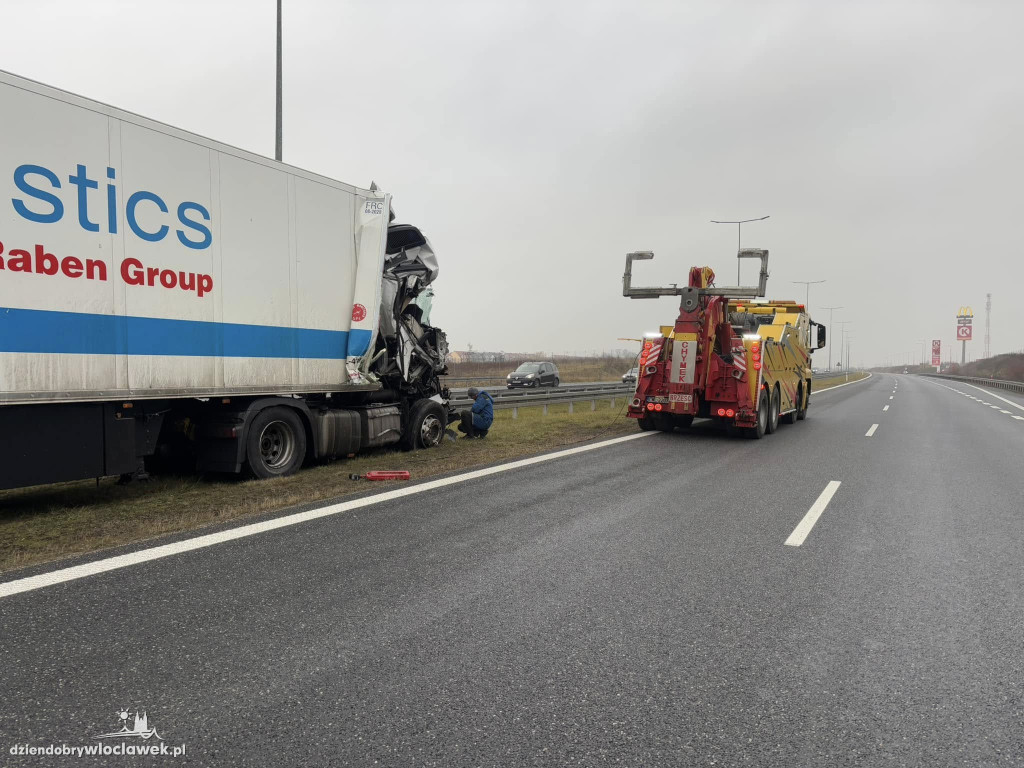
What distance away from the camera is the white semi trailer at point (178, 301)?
5.67 meters

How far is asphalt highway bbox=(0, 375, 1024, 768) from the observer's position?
8.12ft

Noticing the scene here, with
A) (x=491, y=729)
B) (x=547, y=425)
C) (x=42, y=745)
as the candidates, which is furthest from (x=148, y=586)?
(x=547, y=425)

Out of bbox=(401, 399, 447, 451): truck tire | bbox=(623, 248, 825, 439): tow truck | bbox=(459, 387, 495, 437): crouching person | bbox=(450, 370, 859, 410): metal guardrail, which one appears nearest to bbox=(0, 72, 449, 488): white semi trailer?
bbox=(401, 399, 447, 451): truck tire

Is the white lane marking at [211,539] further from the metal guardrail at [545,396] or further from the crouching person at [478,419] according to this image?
the metal guardrail at [545,396]

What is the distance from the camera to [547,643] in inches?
130

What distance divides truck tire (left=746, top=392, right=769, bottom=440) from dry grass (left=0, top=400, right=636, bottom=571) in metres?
4.33

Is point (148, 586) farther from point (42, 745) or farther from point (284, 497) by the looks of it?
point (284, 497)

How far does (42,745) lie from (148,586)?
1.69m

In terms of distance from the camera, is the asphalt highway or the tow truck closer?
the asphalt highway

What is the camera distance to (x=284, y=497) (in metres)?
6.71

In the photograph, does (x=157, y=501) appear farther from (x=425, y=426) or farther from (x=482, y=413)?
(x=482, y=413)

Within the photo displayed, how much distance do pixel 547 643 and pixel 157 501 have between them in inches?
206

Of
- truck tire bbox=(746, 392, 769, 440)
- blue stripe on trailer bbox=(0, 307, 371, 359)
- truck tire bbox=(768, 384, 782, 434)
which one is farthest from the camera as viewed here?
truck tire bbox=(768, 384, 782, 434)

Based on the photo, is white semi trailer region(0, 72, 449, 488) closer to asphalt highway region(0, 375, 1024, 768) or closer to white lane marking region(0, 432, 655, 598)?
white lane marking region(0, 432, 655, 598)
